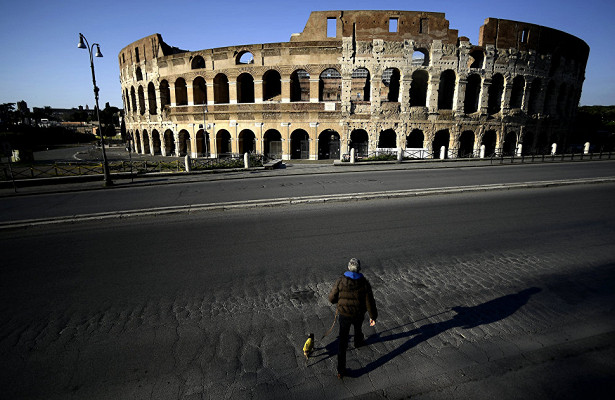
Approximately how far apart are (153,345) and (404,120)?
2803 cm

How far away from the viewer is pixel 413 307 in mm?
5184

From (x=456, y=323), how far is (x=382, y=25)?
1117 inches

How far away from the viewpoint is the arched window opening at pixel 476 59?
2775cm

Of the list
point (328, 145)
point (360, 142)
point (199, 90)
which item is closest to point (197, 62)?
point (199, 90)

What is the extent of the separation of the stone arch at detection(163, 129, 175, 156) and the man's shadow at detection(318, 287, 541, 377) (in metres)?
36.0

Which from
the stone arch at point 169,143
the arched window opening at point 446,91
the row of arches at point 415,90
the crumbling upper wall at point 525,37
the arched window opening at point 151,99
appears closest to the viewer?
the crumbling upper wall at point 525,37

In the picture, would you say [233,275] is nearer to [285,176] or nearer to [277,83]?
[285,176]

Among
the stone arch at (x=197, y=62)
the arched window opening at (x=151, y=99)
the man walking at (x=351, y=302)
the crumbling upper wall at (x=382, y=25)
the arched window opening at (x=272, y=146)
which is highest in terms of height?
the crumbling upper wall at (x=382, y=25)

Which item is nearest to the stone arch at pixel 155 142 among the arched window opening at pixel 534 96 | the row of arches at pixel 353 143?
the row of arches at pixel 353 143

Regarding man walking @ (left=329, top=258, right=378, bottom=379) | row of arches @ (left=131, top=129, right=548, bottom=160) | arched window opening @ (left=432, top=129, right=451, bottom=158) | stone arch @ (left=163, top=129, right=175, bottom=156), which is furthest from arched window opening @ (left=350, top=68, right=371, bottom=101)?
man walking @ (left=329, top=258, right=378, bottom=379)

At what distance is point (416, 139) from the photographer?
99.8 ft

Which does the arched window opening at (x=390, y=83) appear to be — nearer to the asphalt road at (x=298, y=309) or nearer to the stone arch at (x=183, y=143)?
the stone arch at (x=183, y=143)

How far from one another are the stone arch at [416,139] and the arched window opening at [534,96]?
12790 millimetres

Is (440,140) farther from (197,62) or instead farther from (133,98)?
(133,98)
